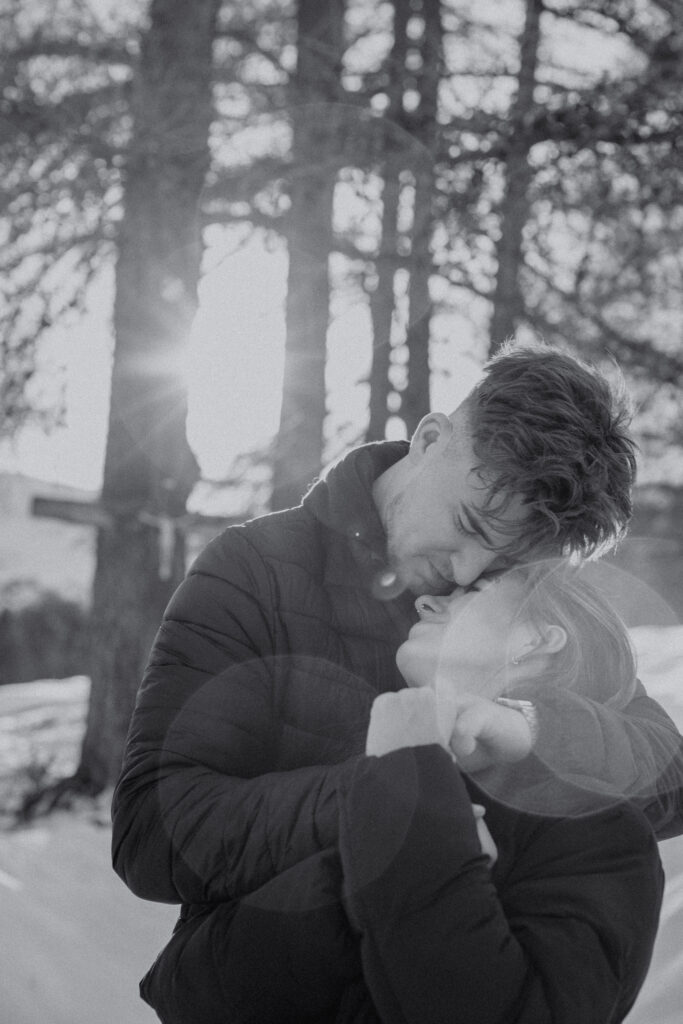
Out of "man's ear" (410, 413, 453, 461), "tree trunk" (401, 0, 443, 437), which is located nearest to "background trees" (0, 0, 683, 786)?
"tree trunk" (401, 0, 443, 437)

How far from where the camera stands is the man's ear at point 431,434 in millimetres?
2059

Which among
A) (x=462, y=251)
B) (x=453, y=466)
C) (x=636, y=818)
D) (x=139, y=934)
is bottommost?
(x=139, y=934)

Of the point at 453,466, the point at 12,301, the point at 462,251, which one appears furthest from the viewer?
the point at 12,301

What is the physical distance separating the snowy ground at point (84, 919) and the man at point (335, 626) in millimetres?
987

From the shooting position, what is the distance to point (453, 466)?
201cm

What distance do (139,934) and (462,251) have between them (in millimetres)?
4053

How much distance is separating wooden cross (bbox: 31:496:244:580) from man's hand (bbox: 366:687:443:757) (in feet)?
16.6

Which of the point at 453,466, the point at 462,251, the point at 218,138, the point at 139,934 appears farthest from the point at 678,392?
the point at 453,466

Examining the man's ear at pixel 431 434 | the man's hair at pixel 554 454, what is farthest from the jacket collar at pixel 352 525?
the man's hair at pixel 554 454

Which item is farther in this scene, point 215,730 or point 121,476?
point 121,476

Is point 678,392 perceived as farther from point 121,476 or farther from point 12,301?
point 12,301

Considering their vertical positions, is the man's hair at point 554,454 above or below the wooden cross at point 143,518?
above

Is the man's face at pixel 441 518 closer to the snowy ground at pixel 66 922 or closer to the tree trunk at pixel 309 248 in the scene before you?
the snowy ground at pixel 66 922

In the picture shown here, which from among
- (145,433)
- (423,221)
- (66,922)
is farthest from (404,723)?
(145,433)
